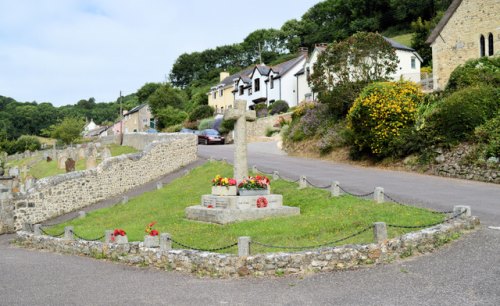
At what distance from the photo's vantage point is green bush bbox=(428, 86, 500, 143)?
21641 millimetres

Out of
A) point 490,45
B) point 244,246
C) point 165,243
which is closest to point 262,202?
point 165,243

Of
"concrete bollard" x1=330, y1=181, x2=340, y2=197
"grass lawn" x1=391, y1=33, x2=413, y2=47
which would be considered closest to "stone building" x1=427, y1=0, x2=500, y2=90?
"concrete bollard" x1=330, y1=181, x2=340, y2=197

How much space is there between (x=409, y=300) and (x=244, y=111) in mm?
10123

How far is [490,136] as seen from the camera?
20594 millimetres

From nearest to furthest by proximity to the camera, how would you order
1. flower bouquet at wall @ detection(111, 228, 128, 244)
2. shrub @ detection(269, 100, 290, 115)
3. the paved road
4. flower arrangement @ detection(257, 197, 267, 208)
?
1. the paved road
2. flower bouquet at wall @ detection(111, 228, 128, 244)
3. flower arrangement @ detection(257, 197, 267, 208)
4. shrub @ detection(269, 100, 290, 115)

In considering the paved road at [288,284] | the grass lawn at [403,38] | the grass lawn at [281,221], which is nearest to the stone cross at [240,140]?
the grass lawn at [281,221]

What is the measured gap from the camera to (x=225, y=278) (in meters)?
10.2

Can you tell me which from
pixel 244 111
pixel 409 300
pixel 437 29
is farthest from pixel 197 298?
pixel 437 29

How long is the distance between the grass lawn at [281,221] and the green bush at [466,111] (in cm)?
855

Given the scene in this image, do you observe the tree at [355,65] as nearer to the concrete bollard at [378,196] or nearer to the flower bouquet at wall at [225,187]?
the flower bouquet at wall at [225,187]

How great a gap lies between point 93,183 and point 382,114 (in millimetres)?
15136

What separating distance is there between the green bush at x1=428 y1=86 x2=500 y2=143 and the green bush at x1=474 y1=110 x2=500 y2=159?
43 cm

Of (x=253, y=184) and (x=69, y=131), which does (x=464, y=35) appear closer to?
(x=253, y=184)

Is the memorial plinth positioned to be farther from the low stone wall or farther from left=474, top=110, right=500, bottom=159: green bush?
left=474, top=110, right=500, bottom=159: green bush
